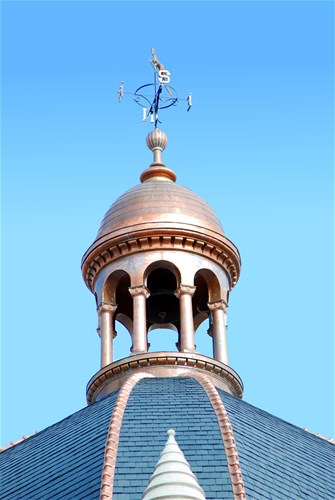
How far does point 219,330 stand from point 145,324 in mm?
1760

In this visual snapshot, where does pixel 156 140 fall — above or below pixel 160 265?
above

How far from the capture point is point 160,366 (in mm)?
25969

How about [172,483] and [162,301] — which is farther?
[162,301]

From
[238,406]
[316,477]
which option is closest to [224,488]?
[316,477]

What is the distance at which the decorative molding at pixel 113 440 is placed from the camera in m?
19.9

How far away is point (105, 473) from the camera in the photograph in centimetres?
2019

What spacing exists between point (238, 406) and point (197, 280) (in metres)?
5.55

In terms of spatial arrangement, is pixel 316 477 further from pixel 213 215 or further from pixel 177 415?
pixel 213 215

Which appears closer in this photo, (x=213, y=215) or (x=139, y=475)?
(x=139, y=475)

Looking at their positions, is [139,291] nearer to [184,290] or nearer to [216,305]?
[184,290]

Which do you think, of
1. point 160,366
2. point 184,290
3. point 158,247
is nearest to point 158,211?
point 158,247

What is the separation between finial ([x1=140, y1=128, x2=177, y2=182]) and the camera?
3050cm

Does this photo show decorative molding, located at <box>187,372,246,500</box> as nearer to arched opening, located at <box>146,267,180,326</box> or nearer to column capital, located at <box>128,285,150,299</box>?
column capital, located at <box>128,285,150,299</box>

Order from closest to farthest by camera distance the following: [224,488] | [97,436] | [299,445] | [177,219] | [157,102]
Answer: [224,488]
[97,436]
[299,445]
[177,219]
[157,102]
